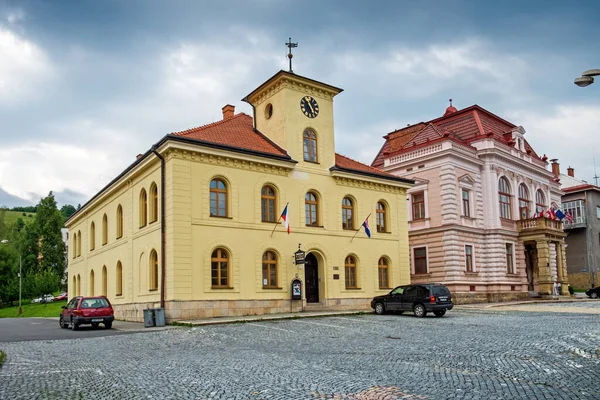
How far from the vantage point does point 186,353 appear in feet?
49.4

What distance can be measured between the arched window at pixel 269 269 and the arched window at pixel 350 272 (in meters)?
4.77

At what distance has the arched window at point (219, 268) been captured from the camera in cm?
2700

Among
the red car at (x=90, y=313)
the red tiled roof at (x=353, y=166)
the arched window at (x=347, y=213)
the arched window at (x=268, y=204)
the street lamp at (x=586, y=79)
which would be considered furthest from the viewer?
the red tiled roof at (x=353, y=166)

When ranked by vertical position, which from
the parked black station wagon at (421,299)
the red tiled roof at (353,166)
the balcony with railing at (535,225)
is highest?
the red tiled roof at (353,166)

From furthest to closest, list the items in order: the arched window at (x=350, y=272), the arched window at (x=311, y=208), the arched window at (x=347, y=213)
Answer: the arched window at (x=347, y=213)
the arched window at (x=350, y=272)
the arched window at (x=311, y=208)

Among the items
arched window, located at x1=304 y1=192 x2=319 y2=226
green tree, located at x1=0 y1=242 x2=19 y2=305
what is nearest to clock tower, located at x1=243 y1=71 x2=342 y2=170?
arched window, located at x1=304 y1=192 x2=319 y2=226

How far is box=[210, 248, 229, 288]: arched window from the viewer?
27.0m

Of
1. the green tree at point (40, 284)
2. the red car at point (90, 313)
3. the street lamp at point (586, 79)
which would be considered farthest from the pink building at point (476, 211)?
the green tree at point (40, 284)

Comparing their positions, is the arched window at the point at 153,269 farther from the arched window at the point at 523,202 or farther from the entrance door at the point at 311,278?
the arched window at the point at 523,202

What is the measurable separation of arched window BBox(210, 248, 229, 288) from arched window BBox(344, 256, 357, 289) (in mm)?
7591

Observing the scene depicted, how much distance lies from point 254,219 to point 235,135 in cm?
466

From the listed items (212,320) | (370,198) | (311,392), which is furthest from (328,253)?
(311,392)

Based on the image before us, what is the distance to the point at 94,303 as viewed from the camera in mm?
25734

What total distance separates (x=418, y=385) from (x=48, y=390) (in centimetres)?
624
